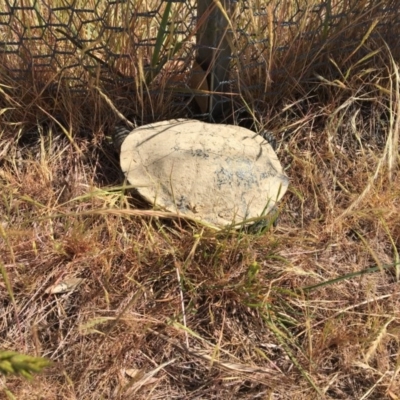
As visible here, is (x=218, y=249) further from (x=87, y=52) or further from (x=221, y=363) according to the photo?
(x=87, y=52)

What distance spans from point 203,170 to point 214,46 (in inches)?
12.6

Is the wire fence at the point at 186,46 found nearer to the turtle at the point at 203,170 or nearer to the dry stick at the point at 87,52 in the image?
the dry stick at the point at 87,52

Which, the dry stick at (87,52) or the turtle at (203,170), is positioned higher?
the dry stick at (87,52)

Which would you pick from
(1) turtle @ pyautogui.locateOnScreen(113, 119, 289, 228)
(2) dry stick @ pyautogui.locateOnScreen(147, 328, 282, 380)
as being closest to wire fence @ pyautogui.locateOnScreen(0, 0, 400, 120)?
(1) turtle @ pyautogui.locateOnScreen(113, 119, 289, 228)

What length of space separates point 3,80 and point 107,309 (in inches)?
26.4

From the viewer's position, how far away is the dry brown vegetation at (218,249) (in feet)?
3.59

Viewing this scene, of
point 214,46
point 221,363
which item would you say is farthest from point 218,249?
point 214,46

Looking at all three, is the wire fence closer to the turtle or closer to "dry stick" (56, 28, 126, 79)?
"dry stick" (56, 28, 126, 79)

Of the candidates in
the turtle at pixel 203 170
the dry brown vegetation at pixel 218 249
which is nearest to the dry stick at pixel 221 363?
the dry brown vegetation at pixel 218 249

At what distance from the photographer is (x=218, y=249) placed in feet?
3.89

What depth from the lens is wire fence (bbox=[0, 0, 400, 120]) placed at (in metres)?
1.33

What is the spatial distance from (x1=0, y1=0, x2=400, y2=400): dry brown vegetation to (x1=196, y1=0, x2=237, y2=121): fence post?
0.06m

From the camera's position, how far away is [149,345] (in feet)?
3.67

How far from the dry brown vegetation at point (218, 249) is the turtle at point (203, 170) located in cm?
6
